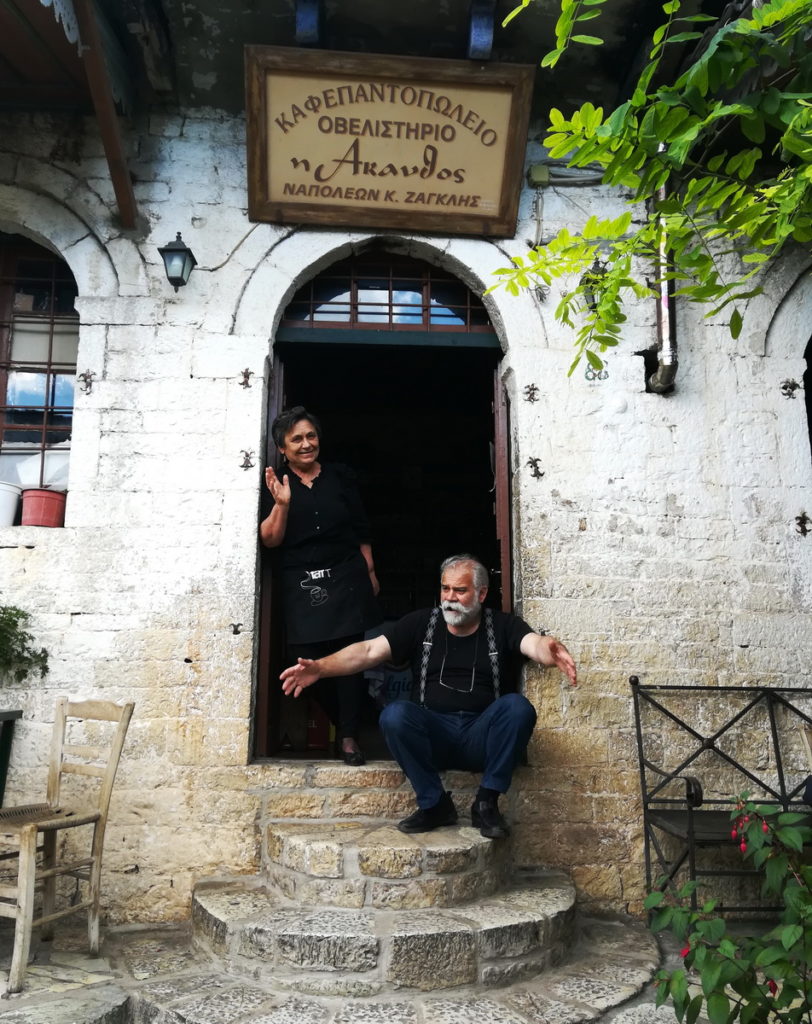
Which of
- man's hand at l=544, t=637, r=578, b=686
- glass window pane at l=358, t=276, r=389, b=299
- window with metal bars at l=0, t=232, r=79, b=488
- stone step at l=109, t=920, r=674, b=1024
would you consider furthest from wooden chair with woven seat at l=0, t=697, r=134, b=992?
glass window pane at l=358, t=276, r=389, b=299

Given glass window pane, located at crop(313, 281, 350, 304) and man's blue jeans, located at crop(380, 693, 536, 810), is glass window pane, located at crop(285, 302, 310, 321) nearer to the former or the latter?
glass window pane, located at crop(313, 281, 350, 304)

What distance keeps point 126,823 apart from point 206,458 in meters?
1.95

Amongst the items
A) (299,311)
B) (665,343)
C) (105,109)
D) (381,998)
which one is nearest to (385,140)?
(299,311)

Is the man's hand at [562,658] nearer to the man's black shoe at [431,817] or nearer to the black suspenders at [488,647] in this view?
the black suspenders at [488,647]

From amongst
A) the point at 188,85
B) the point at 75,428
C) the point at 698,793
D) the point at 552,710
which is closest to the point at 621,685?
the point at 552,710

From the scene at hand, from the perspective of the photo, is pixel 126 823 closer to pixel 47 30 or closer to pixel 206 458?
pixel 206 458

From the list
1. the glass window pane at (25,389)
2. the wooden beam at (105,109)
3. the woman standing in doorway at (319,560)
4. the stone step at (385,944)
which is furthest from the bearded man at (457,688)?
the wooden beam at (105,109)

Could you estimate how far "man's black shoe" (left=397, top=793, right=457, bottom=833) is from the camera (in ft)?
12.8

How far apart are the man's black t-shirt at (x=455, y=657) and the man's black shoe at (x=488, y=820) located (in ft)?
1.60

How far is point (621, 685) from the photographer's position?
4.57 meters

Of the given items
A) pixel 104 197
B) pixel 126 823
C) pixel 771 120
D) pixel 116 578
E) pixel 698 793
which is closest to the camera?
pixel 771 120

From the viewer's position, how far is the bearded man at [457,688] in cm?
388

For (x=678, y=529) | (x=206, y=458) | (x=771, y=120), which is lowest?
(x=678, y=529)

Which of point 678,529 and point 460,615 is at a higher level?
point 678,529
